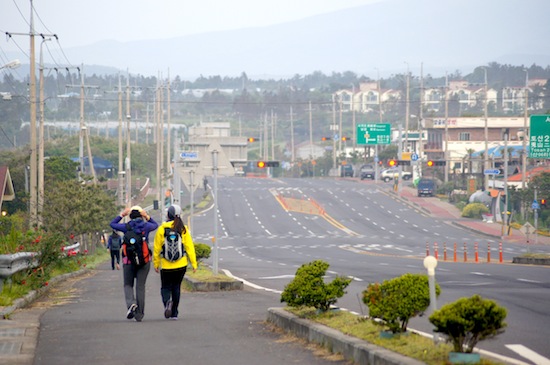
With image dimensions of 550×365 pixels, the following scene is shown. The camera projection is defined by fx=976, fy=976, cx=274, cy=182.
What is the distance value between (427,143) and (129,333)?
12009 centimetres

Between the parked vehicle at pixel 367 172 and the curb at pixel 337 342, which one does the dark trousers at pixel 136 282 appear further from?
the parked vehicle at pixel 367 172

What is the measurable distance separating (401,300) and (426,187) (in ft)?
277

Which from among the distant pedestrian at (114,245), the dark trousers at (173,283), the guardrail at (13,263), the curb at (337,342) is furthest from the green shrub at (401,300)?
the distant pedestrian at (114,245)

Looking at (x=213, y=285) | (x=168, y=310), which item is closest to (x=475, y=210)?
(x=213, y=285)

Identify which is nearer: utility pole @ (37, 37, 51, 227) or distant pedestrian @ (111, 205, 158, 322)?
distant pedestrian @ (111, 205, 158, 322)

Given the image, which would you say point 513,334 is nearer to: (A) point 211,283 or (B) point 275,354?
(B) point 275,354

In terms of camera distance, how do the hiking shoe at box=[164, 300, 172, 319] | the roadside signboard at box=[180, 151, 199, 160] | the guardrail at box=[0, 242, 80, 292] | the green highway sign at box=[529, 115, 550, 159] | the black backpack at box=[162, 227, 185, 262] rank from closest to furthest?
the black backpack at box=[162, 227, 185, 262], the hiking shoe at box=[164, 300, 172, 319], the guardrail at box=[0, 242, 80, 292], the green highway sign at box=[529, 115, 550, 159], the roadside signboard at box=[180, 151, 199, 160]

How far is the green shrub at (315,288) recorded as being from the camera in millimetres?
12039

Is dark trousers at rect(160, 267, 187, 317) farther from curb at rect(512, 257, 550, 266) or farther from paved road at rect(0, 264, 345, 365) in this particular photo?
curb at rect(512, 257, 550, 266)

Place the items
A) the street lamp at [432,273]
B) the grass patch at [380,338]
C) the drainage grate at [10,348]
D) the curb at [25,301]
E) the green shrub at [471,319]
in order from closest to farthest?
1. the green shrub at [471,319]
2. the grass patch at [380,338]
3. the street lamp at [432,273]
4. the drainage grate at [10,348]
5. the curb at [25,301]

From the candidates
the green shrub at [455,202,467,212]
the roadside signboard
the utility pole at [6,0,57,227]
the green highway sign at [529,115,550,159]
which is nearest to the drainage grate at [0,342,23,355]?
the utility pole at [6,0,57,227]

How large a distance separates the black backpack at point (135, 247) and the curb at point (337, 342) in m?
2.07

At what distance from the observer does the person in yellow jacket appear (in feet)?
45.6

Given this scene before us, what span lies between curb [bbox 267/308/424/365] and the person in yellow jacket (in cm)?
156
